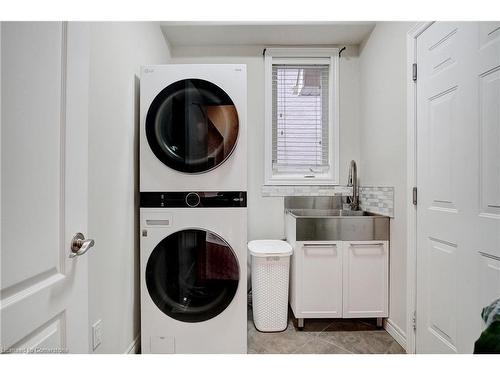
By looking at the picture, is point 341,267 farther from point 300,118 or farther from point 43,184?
point 43,184

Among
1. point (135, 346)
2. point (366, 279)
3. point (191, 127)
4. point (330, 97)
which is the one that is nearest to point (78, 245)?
point (191, 127)

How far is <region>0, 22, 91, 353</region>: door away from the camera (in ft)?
1.90

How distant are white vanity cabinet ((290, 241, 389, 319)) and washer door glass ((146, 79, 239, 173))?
37.6 inches

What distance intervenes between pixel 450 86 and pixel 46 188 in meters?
1.84

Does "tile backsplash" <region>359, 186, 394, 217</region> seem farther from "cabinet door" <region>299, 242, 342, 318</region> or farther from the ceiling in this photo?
the ceiling

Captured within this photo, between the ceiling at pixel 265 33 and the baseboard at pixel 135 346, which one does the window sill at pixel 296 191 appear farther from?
the baseboard at pixel 135 346

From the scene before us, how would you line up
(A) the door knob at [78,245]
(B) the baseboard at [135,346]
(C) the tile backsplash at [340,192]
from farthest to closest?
(C) the tile backsplash at [340,192] → (B) the baseboard at [135,346] → (A) the door knob at [78,245]

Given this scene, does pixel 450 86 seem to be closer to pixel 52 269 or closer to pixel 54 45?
pixel 54 45

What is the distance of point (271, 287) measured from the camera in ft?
5.96

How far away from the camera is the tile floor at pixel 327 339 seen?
1653 millimetres

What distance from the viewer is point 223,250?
154cm

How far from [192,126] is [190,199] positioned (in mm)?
471

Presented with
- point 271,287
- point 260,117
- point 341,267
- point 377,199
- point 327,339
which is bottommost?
point 327,339

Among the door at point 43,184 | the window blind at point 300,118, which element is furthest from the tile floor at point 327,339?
the window blind at point 300,118
